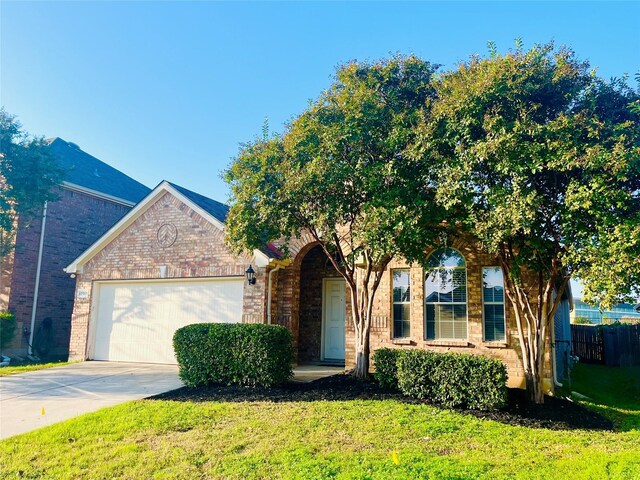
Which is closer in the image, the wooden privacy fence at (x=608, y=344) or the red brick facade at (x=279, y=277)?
the red brick facade at (x=279, y=277)

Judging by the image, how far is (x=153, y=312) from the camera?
13.1m

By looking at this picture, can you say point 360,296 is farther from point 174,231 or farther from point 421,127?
point 174,231

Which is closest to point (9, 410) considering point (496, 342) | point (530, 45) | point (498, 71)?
point (496, 342)

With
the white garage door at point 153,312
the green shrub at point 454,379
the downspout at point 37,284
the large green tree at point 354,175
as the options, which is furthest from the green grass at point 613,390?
the downspout at point 37,284

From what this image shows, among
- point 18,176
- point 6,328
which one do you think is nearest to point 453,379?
point 6,328

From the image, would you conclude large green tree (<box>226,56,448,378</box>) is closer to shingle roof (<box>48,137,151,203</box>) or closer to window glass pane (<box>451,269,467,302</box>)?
window glass pane (<box>451,269,467,302</box>)

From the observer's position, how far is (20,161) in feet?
49.4

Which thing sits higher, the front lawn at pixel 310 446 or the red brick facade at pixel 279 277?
the red brick facade at pixel 279 277

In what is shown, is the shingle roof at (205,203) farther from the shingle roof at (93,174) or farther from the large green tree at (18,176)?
the shingle roof at (93,174)

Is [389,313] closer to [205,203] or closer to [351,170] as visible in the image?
[351,170]

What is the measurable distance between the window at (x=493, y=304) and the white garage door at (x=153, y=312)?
245 inches

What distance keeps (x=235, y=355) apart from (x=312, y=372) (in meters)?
2.89

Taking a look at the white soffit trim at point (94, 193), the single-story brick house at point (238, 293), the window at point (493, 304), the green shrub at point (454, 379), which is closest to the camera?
the green shrub at point (454, 379)

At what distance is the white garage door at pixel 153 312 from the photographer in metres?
12.3
